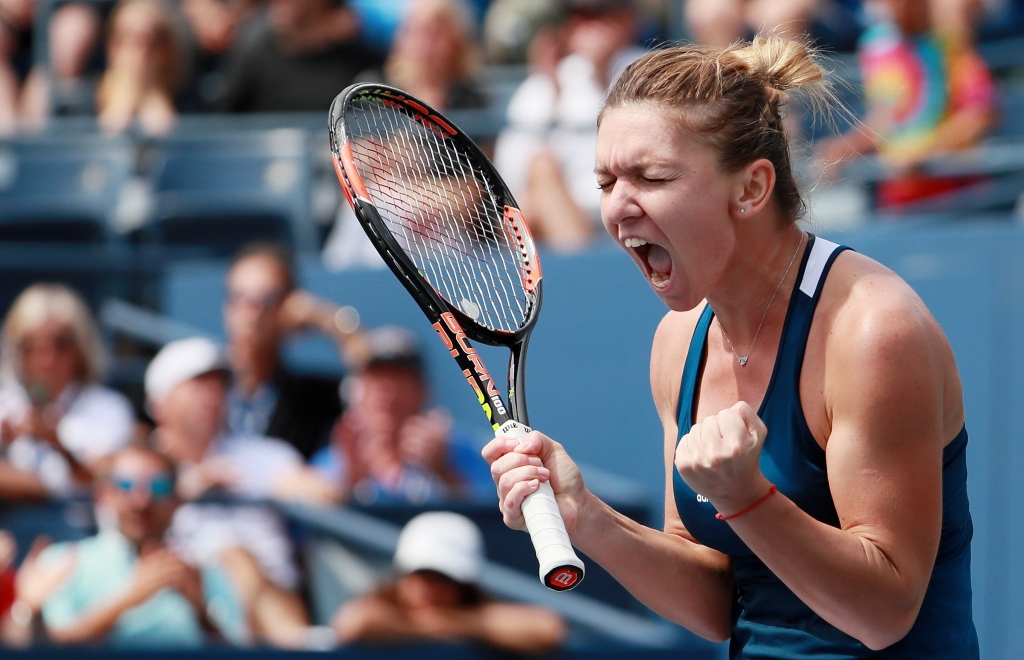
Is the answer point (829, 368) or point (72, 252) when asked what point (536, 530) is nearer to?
point (829, 368)

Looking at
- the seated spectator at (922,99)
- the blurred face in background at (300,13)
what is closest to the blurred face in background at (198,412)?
the blurred face in background at (300,13)

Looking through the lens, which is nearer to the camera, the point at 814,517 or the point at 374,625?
the point at 814,517

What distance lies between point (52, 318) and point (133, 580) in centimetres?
136

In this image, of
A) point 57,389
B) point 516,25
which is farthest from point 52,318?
point 516,25

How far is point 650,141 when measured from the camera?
171 cm

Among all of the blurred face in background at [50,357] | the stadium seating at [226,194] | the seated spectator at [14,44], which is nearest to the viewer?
the blurred face in background at [50,357]

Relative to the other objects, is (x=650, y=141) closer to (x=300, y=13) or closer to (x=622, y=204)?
(x=622, y=204)

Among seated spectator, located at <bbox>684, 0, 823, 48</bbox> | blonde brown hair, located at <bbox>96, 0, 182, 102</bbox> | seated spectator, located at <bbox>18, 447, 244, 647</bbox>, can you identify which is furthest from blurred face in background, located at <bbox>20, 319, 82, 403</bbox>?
seated spectator, located at <bbox>684, 0, 823, 48</bbox>

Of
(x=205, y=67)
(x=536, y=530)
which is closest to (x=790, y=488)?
(x=536, y=530)

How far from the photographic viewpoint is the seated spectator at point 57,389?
4.68 metres

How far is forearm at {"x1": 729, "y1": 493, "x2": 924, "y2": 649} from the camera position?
5.16ft

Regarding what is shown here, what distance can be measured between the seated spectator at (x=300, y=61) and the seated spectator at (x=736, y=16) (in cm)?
156

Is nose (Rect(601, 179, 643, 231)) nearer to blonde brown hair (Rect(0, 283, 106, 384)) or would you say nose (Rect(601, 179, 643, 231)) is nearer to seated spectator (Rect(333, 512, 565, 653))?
seated spectator (Rect(333, 512, 565, 653))

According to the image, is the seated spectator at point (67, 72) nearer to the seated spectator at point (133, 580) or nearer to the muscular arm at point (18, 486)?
the muscular arm at point (18, 486)
